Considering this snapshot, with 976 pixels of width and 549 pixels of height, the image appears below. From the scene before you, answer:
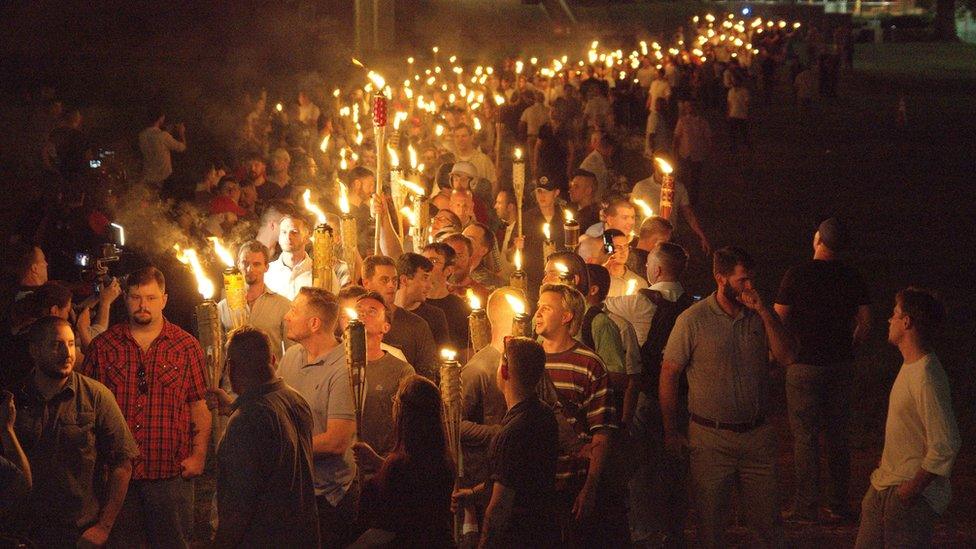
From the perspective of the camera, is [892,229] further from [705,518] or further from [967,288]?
[705,518]

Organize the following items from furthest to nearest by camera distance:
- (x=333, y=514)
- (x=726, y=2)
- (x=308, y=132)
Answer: (x=726, y=2), (x=308, y=132), (x=333, y=514)

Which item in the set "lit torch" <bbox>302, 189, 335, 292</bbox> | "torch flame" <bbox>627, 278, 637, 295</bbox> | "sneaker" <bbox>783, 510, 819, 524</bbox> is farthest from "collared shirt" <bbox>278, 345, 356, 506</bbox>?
"sneaker" <bbox>783, 510, 819, 524</bbox>

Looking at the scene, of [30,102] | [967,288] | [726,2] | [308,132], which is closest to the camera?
[967,288]

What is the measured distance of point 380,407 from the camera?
5543 mm

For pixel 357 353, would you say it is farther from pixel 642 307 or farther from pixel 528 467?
pixel 642 307

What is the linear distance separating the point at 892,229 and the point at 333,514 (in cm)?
1364

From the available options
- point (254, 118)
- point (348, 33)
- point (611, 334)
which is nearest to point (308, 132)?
point (254, 118)

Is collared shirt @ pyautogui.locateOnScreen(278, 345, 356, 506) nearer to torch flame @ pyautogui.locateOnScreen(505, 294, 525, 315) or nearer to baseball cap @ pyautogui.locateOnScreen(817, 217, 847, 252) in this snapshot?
torch flame @ pyautogui.locateOnScreen(505, 294, 525, 315)

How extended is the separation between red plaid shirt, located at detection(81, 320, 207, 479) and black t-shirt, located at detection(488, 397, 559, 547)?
173 cm

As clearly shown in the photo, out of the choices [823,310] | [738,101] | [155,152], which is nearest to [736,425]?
[823,310]

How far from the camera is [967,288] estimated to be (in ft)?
44.9

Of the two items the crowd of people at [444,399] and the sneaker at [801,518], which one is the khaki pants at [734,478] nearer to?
the crowd of people at [444,399]

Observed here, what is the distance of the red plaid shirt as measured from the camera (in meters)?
5.53

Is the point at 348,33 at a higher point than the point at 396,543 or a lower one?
higher
